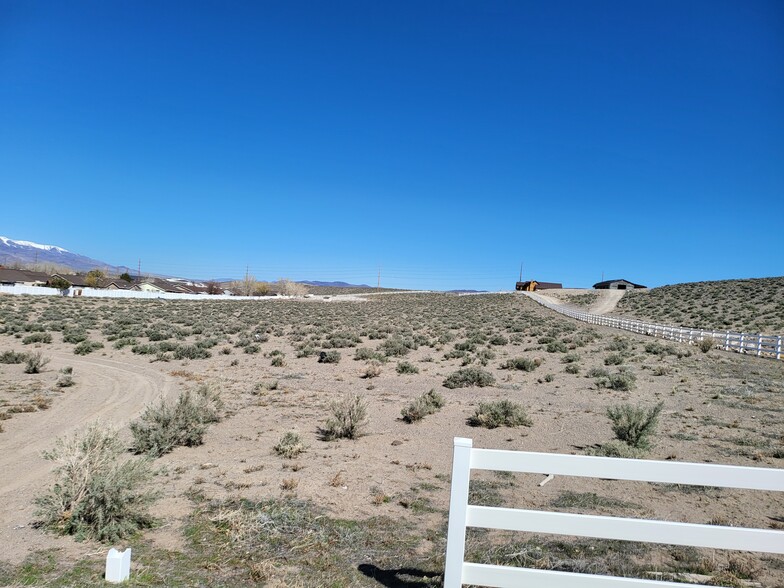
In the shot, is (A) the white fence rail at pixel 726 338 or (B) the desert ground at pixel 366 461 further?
(A) the white fence rail at pixel 726 338

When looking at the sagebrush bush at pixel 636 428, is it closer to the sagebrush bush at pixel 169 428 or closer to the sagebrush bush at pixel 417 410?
the sagebrush bush at pixel 417 410

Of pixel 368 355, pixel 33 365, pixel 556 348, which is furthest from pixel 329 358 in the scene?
pixel 556 348

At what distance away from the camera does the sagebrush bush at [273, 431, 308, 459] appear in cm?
834

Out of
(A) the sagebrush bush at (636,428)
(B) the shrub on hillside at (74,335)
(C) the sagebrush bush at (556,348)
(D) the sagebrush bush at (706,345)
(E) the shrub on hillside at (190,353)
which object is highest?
(D) the sagebrush bush at (706,345)

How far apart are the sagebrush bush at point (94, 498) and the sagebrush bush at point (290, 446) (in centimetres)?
268

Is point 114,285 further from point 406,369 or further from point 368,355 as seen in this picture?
point 406,369

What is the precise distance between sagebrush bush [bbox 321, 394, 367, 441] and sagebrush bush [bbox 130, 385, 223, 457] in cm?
231

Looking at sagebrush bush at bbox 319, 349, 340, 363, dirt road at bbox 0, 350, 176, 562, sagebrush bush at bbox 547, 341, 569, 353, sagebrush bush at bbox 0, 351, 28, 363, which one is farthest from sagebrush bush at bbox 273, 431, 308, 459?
sagebrush bush at bbox 547, 341, 569, 353

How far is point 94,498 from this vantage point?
5.31m

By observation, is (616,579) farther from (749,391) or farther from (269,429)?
(749,391)

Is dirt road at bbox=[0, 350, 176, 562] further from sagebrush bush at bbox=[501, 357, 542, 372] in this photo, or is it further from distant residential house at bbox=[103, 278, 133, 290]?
distant residential house at bbox=[103, 278, 133, 290]

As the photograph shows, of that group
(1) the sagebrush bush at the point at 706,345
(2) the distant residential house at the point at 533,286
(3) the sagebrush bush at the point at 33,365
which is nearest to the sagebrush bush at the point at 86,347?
(3) the sagebrush bush at the point at 33,365

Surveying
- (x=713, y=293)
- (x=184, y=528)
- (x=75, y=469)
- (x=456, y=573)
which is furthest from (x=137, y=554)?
(x=713, y=293)

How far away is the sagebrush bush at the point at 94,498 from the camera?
523 centimetres
